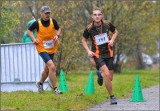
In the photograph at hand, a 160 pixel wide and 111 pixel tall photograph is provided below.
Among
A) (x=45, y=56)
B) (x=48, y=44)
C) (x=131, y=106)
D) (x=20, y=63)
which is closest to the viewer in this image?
(x=131, y=106)

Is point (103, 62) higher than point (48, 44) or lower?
lower

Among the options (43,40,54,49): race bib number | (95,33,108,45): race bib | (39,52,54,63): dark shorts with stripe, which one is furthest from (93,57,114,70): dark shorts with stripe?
(43,40,54,49): race bib number

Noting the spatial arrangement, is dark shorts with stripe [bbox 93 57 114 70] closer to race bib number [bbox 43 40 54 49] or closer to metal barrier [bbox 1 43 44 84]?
race bib number [bbox 43 40 54 49]

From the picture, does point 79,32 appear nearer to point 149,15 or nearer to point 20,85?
point 149,15

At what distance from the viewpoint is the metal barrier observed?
13.1 metres

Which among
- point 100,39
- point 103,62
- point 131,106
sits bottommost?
point 131,106

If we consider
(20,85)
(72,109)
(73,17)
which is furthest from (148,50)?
(72,109)

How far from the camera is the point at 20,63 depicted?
1327 centimetres

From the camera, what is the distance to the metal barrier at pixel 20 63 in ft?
42.9

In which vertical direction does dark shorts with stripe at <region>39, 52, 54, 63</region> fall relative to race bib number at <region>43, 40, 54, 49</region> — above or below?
below

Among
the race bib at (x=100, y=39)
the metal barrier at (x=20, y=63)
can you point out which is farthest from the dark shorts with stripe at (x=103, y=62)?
the metal barrier at (x=20, y=63)

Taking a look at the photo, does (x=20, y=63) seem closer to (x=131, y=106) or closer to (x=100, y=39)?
(x=100, y=39)

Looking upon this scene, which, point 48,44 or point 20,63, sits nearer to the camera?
point 48,44

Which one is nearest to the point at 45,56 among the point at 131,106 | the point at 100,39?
the point at 100,39
